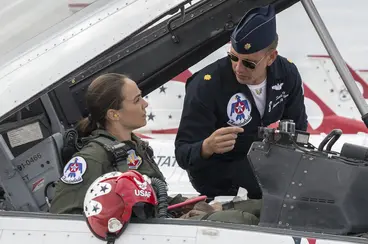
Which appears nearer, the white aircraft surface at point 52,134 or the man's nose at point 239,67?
the white aircraft surface at point 52,134

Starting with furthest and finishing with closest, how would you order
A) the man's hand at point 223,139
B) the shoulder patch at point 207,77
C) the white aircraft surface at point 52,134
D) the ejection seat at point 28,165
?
the shoulder patch at point 207,77 → the ejection seat at point 28,165 → the man's hand at point 223,139 → the white aircraft surface at point 52,134

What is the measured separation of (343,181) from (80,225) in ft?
2.76

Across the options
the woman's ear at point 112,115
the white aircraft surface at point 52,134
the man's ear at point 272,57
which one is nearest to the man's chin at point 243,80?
the man's ear at point 272,57

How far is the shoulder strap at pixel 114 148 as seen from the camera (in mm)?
2564

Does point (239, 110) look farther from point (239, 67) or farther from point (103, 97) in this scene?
point (103, 97)

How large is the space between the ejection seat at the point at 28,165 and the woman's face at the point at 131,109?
34 cm

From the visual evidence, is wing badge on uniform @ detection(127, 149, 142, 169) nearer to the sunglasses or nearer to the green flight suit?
the green flight suit

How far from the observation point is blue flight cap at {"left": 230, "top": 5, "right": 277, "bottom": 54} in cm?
278

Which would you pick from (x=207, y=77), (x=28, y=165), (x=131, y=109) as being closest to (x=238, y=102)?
(x=207, y=77)

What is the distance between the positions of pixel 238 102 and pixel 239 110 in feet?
0.12

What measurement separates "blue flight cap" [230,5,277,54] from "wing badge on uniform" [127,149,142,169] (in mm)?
586

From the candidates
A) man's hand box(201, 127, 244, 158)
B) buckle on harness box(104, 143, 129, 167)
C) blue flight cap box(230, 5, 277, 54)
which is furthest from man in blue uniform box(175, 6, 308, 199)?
buckle on harness box(104, 143, 129, 167)

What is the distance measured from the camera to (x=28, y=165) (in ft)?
9.34

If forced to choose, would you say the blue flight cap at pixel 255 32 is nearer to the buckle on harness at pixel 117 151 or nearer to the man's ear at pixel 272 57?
the man's ear at pixel 272 57
